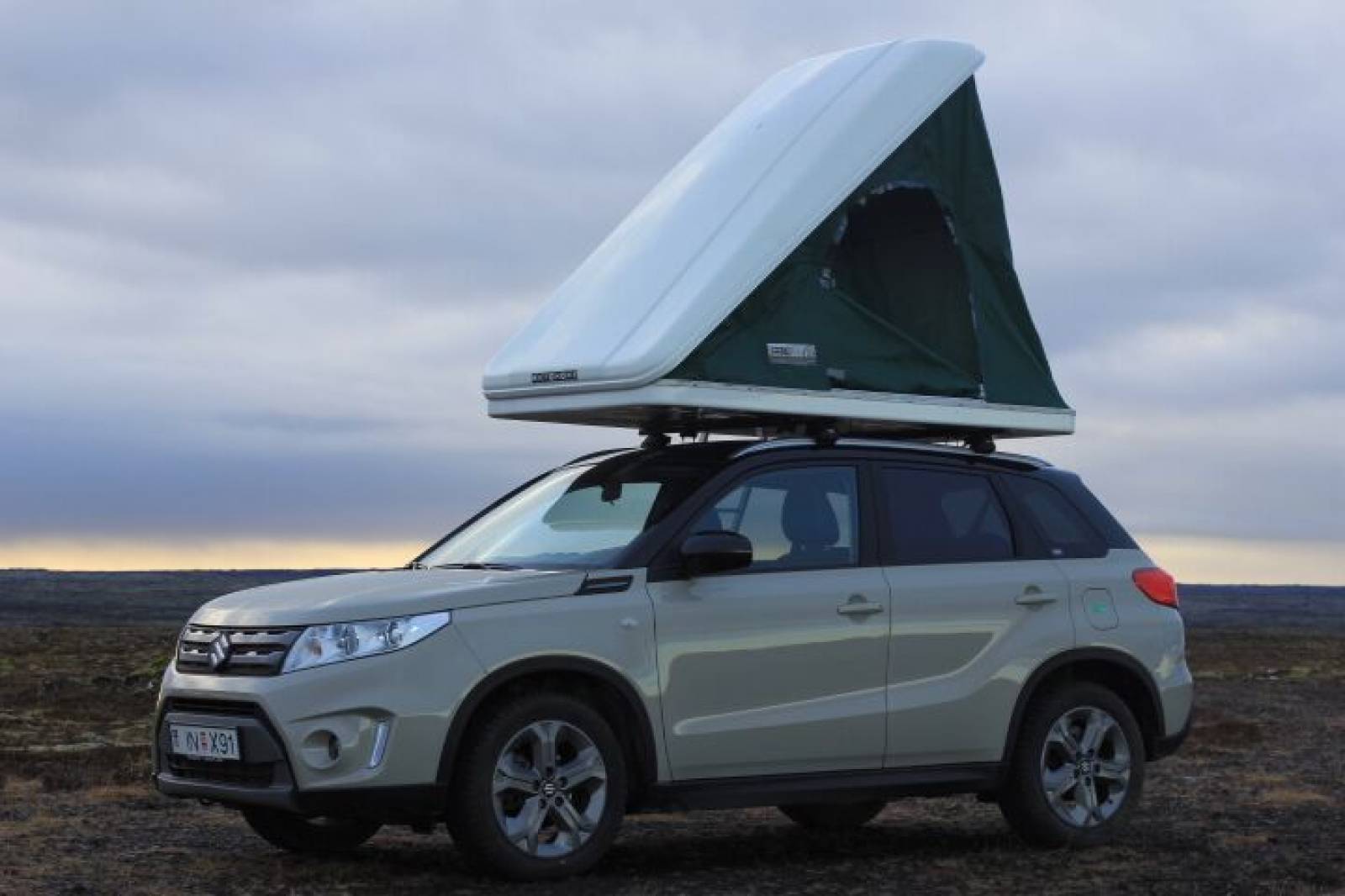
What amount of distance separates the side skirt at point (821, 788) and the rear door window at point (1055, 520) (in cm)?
124

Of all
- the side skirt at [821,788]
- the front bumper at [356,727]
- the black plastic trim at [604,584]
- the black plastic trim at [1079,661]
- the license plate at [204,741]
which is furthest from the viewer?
the black plastic trim at [1079,661]

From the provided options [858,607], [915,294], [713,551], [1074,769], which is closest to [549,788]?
[713,551]

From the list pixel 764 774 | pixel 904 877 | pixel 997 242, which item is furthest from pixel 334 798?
pixel 997 242

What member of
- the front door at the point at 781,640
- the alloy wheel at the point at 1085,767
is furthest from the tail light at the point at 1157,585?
the front door at the point at 781,640

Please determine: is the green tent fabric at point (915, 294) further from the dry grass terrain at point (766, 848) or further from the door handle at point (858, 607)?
the dry grass terrain at point (766, 848)

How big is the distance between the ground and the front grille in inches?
37.3

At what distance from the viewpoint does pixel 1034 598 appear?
34.4ft

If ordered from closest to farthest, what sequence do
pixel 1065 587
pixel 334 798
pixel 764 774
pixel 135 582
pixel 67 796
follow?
pixel 334 798 → pixel 764 774 → pixel 1065 587 → pixel 67 796 → pixel 135 582

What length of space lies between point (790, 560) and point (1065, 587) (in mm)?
1693

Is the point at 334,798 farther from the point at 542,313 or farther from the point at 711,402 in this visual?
the point at 542,313

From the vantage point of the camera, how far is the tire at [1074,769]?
1043 centimetres

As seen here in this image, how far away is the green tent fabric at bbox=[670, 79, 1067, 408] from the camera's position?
33.1ft

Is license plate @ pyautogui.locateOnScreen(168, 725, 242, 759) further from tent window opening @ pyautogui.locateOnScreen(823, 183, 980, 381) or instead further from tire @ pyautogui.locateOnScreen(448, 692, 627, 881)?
tent window opening @ pyautogui.locateOnScreen(823, 183, 980, 381)

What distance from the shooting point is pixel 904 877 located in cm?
966
